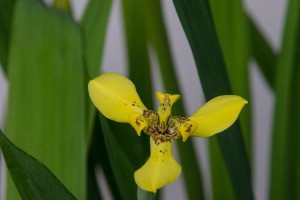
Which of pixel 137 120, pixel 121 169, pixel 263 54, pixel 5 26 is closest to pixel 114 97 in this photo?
pixel 137 120

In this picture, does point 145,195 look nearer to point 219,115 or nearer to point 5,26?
point 219,115

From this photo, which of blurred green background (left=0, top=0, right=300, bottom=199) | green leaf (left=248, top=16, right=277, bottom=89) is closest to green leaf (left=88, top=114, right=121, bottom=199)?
blurred green background (left=0, top=0, right=300, bottom=199)

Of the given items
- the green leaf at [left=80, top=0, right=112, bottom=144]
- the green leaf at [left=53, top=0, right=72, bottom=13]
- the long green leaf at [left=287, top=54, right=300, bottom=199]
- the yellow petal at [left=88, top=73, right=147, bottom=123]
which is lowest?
the long green leaf at [left=287, top=54, right=300, bottom=199]

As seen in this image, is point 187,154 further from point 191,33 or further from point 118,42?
point 118,42

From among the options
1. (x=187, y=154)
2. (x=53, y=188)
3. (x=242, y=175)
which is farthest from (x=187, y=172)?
(x=53, y=188)

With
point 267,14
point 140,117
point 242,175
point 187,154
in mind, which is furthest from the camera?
point 267,14

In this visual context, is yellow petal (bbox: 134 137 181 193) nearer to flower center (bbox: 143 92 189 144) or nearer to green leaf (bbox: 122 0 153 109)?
flower center (bbox: 143 92 189 144)

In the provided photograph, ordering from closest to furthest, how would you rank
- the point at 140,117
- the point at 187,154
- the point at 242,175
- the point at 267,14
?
the point at 140,117 < the point at 242,175 < the point at 187,154 < the point at 267,14
